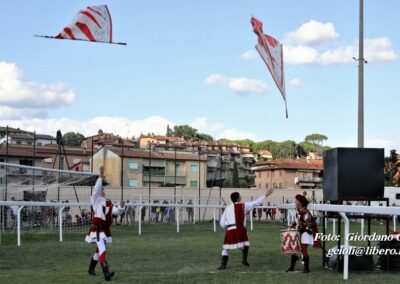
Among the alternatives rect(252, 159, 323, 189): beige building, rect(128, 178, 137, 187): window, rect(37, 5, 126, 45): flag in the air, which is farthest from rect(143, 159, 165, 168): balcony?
rect(37, 5, 126, 45): flag in the air

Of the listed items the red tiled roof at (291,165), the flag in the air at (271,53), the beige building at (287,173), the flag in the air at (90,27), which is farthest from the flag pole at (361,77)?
the red tiled roof at (291,165)

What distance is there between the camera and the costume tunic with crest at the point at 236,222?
13.9 meters

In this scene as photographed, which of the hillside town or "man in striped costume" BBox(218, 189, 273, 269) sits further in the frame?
the hillside town

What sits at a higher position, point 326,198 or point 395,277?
point 326,198

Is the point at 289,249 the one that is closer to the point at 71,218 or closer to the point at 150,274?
the point at 150,274

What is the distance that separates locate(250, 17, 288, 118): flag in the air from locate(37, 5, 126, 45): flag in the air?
358 centimetres

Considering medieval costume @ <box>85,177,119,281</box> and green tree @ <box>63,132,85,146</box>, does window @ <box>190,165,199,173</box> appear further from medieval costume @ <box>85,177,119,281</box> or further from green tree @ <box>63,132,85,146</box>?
medieval costume @ <box>85,177,119,281</box>

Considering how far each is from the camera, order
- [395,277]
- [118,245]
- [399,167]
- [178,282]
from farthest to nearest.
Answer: [399,167], [118,245], [395,277], [178,282]

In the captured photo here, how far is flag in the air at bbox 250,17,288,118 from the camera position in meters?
15.7

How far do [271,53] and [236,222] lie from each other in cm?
437

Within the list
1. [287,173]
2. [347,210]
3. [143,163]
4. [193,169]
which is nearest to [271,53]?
[347,210]

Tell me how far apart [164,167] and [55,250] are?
222 ft

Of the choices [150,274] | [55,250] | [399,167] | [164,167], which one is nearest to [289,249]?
[150,274]

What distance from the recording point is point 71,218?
31.8 m
